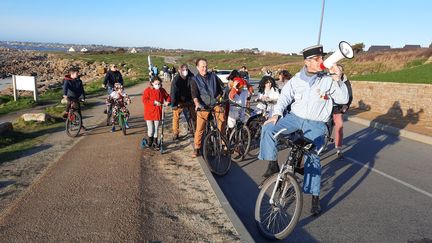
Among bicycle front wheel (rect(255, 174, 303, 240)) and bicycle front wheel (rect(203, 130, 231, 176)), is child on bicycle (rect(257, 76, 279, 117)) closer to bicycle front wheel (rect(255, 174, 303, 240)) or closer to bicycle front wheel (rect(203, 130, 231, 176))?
bicycle front wheel (rect(203, 130, 231, 176))

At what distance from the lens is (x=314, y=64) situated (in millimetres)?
4777

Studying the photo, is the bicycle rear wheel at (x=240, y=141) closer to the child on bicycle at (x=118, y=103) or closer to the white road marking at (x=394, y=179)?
the white road marking at (x=394, y=179)

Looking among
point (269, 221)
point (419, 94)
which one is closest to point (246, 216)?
point (269, 221)

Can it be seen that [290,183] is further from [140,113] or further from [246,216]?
[140,113]

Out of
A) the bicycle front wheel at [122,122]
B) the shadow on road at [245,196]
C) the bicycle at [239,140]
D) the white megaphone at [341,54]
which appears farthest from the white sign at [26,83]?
the white megaphone at [341,54]

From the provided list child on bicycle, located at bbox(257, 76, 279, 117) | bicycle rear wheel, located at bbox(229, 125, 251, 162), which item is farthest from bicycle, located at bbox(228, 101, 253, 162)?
child on bicycle, located at bbox(257, 76, 279, 117)

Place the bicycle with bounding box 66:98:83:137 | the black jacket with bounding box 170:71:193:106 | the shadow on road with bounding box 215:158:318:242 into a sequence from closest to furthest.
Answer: the shadow on road with bounding box 215:158:318:242 → the black jacket with bounding box 170:71:193:106 → the bicycle with bounding box 66:98:83:137

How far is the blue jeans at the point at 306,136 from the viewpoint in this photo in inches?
184

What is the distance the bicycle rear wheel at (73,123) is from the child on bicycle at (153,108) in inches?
102

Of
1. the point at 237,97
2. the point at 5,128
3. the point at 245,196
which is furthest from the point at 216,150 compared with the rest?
the point at 5,128

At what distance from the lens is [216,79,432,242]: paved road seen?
4746 millimetres

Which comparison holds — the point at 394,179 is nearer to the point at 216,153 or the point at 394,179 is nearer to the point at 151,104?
the point at 216,153

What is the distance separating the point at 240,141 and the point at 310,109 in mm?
3386

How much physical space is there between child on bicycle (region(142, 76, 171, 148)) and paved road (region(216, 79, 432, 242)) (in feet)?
6.65
